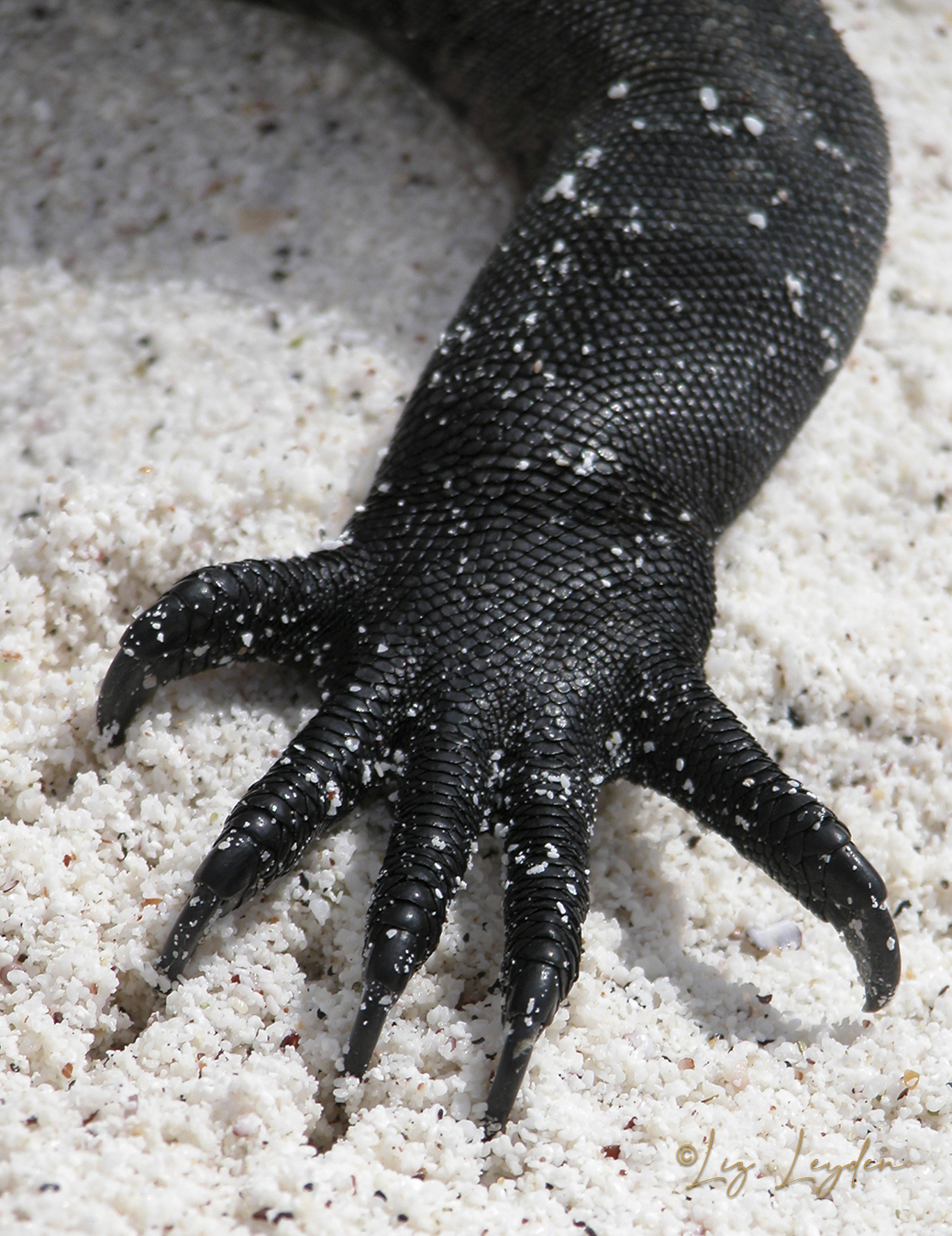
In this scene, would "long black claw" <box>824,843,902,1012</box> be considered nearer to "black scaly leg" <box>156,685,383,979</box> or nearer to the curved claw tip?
"black scaly leg" <box>156,685,383,979</box>

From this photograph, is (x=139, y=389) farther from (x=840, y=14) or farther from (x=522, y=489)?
(x=840, y=14)

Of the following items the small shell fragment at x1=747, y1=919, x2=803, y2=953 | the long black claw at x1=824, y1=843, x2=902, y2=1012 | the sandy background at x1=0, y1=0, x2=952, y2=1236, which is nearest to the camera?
the sandy background at x1=0, y1=0, x2=952, y2=1236

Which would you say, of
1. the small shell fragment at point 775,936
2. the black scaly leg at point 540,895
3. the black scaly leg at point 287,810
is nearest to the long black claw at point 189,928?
the black scaly leg at point 287,810

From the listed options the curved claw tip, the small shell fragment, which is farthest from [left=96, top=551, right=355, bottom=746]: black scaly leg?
the small shell fragment

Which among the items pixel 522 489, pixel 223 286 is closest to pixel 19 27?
pixel 223 286

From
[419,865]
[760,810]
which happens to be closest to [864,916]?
[760,810]
